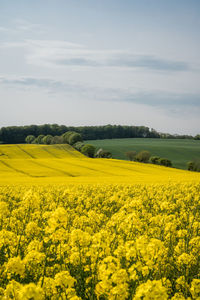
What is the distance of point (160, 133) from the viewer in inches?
5094

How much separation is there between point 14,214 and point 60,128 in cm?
11417

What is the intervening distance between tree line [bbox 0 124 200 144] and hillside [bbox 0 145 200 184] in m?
45.0

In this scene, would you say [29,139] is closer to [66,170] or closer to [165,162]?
[165,162]

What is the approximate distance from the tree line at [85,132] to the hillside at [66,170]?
4497cm

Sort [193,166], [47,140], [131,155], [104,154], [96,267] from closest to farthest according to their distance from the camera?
[96,267] → [193,166] → [131,155] → [104,154] → [47,140]

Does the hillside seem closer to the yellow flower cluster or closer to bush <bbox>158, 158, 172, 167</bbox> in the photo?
the yellow flower cluster

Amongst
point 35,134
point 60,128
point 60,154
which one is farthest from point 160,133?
point 60,154

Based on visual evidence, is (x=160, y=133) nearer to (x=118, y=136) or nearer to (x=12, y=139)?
(x=118, y=136)

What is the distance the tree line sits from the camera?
10538 centimetres

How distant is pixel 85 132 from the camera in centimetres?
11981

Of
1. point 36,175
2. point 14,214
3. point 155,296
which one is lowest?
point 36,175

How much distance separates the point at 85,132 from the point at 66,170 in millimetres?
84277

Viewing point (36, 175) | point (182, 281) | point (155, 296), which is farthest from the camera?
point (36, 175)

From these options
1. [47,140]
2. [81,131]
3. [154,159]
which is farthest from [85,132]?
[154,159]
